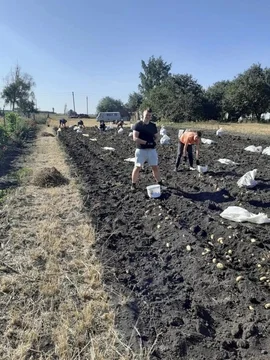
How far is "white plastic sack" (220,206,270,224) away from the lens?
14.7ft

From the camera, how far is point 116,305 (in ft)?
9.34

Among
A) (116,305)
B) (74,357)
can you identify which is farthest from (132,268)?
(74,357)

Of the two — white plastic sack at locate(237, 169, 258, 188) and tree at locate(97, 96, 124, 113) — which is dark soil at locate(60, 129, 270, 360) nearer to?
white plastic sack at locate(237, 169, 258, 188)

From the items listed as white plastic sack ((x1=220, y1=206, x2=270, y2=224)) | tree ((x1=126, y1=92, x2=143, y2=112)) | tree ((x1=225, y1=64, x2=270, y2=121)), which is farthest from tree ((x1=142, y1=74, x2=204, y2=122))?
white plastic sack ((x1=220, y1=206, x2=270, y2=224))

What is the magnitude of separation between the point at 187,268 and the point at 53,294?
1.35 m

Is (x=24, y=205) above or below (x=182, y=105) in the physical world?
below

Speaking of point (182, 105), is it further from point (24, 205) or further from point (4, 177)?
point (24, 205)

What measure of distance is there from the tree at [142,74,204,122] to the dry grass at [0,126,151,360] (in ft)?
96.5

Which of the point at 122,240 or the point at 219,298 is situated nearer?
the point at 219,298

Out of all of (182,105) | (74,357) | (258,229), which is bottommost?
(74,357)

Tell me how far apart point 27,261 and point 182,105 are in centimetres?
3141

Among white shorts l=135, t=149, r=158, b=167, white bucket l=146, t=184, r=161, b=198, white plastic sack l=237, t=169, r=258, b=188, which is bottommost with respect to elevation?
white bucket l=146, t=184, r=161, b=198

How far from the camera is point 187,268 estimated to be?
3.46m

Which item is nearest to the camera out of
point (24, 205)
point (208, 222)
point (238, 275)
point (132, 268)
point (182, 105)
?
point (238, 275)
